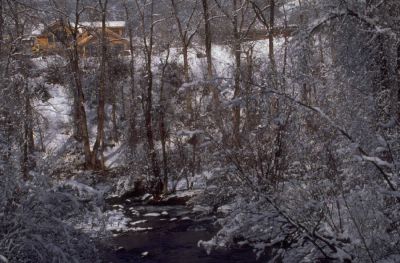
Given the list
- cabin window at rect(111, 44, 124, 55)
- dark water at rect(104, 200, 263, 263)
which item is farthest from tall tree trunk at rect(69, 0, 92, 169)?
dark water at rect(104, 200, 263, 263)

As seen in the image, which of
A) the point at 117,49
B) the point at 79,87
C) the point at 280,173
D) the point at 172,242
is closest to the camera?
the point at 280,173

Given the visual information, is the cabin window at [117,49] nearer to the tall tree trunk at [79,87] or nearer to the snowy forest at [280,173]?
the tall tree trunk at [79,87]

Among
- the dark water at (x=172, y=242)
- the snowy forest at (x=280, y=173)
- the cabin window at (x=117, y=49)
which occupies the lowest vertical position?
the dark water at (x=172, y=242)

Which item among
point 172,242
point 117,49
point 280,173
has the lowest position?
point 172,242

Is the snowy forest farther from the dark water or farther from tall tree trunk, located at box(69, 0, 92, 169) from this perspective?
tall tree trunk, located at box(69, 0, 92, 169)

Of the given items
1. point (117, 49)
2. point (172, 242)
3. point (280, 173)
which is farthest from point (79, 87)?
point (280, 173)

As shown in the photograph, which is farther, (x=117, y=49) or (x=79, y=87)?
(x=117, y=49)

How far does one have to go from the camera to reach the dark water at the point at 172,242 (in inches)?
432

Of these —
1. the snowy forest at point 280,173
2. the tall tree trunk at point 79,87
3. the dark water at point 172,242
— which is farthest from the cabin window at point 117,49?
the dark water at point 172,242

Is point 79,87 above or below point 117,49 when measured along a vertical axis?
below

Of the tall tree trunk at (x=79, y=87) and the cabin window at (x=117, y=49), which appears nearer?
the tall tree trunk at (x=79, y=87)

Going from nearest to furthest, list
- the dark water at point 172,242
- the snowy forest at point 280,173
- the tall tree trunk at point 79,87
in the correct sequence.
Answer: the snowy forest at point 280,173 < the dark water at point 172,242 < the tall tree trunk at point 79,87

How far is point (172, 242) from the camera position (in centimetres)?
1274

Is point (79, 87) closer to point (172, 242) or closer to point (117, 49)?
point (117, 49)
